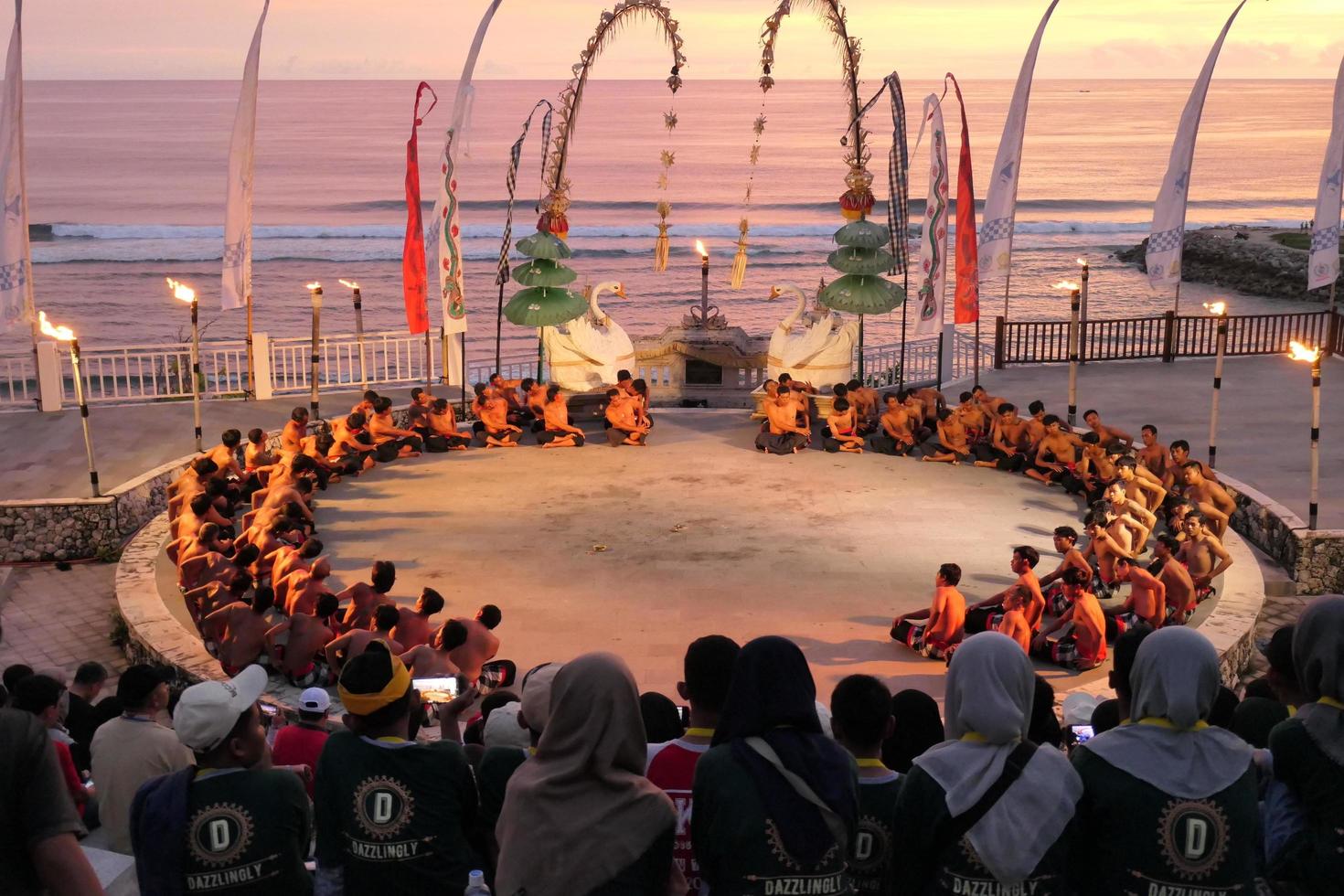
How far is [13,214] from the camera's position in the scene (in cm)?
1151

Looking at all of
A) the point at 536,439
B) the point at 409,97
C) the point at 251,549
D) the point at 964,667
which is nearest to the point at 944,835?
the point at 964,667

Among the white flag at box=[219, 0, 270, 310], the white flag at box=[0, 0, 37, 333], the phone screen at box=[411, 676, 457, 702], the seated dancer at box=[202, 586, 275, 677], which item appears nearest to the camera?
the phone screen at box=[411, 676, 457, 702]

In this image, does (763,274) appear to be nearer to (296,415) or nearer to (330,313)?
(330,313)

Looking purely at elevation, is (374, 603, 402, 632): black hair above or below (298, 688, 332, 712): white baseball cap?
below

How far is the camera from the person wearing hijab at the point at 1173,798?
360 centimetres

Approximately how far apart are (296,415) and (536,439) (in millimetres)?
2766

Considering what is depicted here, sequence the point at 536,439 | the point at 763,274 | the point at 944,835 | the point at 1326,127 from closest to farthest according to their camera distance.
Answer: the point at 944,835 < the point at 536,439 < the point at 763,274 < the point at 1326,127

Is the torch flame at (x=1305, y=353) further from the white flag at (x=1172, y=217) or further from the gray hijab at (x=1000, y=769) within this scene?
the gray hijab at (x=1000, y=769)

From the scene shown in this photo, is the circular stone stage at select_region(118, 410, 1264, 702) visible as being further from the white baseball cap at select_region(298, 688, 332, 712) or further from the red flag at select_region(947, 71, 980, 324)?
the white baseball cap at select_region(298, 688, 332, 712)

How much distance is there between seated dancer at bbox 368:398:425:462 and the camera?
13.5m

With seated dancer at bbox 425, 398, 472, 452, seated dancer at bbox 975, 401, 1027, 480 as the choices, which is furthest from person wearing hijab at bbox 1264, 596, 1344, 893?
seated dancer at bbox 425, 398, 472, 452

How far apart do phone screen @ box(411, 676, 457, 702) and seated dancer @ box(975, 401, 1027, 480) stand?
783 cm

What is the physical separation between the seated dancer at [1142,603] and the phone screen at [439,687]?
177 inches

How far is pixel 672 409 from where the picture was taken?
52.5ft
